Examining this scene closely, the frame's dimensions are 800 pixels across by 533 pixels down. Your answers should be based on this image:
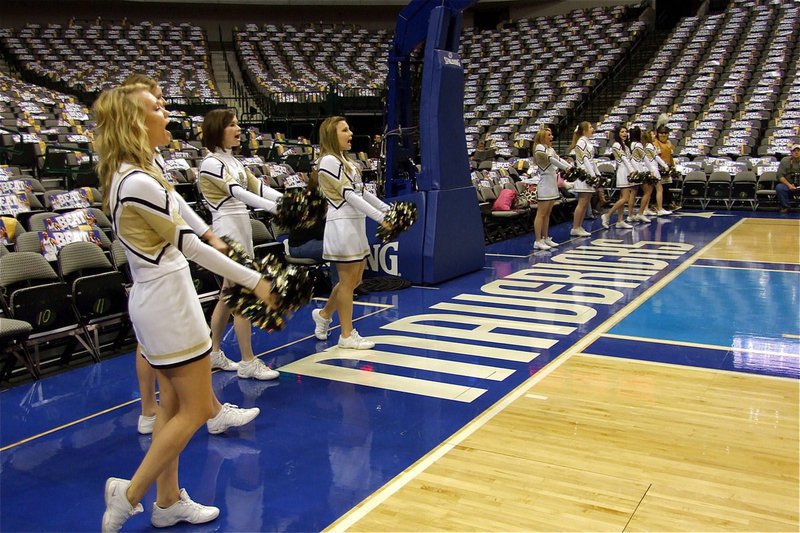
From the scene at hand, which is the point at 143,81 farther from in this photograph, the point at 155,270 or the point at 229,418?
the point at 229,418

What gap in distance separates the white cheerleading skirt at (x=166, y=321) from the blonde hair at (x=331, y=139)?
2.57 meters

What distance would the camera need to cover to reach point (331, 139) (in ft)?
16.9

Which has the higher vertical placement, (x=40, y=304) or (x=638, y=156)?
(x=638, y=156)

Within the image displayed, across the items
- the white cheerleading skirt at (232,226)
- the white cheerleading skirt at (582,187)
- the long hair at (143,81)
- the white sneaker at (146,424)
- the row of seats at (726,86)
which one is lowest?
the white sneaker at (146,424)

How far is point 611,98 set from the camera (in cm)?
2125

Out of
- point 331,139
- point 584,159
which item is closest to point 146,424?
point 331,139

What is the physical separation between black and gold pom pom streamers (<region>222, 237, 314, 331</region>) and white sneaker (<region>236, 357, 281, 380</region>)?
1873 mm

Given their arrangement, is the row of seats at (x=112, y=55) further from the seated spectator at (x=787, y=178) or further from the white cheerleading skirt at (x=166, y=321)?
the white cheerleading skirt at (x=166, y=321)

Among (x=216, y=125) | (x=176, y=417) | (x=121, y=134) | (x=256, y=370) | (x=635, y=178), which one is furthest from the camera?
(x=635, y=178)

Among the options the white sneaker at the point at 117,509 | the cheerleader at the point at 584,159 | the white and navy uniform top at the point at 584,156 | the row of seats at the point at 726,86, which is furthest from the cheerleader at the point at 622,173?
the white sneaker at the point at 117,509

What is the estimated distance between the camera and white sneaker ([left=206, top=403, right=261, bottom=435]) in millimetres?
3947

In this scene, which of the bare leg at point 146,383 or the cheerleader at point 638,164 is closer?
Answer: the bare leg at point 146,383

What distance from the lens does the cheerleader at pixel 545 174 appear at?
918cm

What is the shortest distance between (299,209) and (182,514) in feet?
7.20
